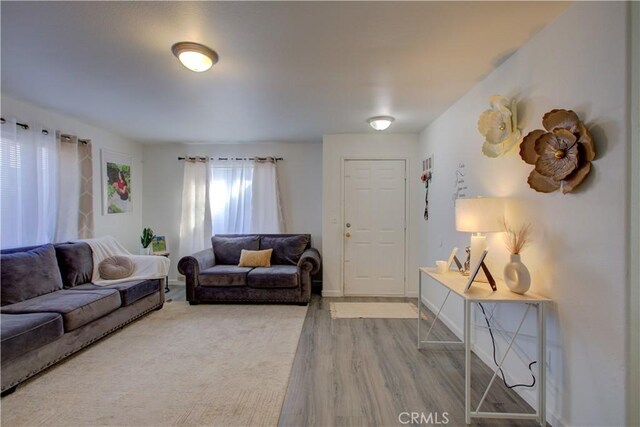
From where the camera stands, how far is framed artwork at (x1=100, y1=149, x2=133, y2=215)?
4.23 m

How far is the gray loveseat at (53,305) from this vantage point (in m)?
2.07

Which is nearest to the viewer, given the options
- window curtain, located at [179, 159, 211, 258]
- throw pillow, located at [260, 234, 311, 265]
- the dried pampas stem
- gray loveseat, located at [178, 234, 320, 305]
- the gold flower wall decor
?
the gold flower wall decor

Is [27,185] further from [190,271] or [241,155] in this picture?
[241,155]

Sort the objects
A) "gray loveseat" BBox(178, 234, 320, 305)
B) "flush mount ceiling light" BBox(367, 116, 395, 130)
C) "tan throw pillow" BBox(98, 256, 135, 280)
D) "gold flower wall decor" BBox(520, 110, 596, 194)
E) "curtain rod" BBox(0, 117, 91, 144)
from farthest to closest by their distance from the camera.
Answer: "gray loveseat" BBox(178, 234, 320, 305) < "flush mount ceiling light" BBox(367, 116, 395, 130) < "tan throw pillow" BBox(98, 256, 135, 280) < "curtain rod" BBox(0, 117, 91, 144) < "gold flower wall decor" BBox(520, 110, 596, 194)

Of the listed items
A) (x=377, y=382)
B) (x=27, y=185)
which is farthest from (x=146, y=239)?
(x=377, y=382)

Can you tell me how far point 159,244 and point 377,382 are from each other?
400cm

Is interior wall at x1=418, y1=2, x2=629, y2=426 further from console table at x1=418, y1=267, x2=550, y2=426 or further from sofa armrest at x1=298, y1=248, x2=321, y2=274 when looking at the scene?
sofa armrest at x1=298, y1=248, x2=321, y2=274

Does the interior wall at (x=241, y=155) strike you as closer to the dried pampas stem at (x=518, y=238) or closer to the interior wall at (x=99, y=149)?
the interior wall at (x=99, y=149)

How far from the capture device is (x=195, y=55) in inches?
78.2

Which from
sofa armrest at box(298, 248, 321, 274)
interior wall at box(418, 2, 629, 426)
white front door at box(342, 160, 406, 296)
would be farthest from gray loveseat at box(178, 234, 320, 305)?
interior wall at box(418, 2, 629, 426)

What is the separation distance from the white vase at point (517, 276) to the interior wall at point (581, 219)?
11cm

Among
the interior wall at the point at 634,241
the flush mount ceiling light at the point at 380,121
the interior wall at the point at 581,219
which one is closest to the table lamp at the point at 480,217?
the interior wall at the point at 581,219

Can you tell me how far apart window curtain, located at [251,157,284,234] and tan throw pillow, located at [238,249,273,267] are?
0.59 meters

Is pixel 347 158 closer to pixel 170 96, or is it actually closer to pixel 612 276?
pixel 170 96
